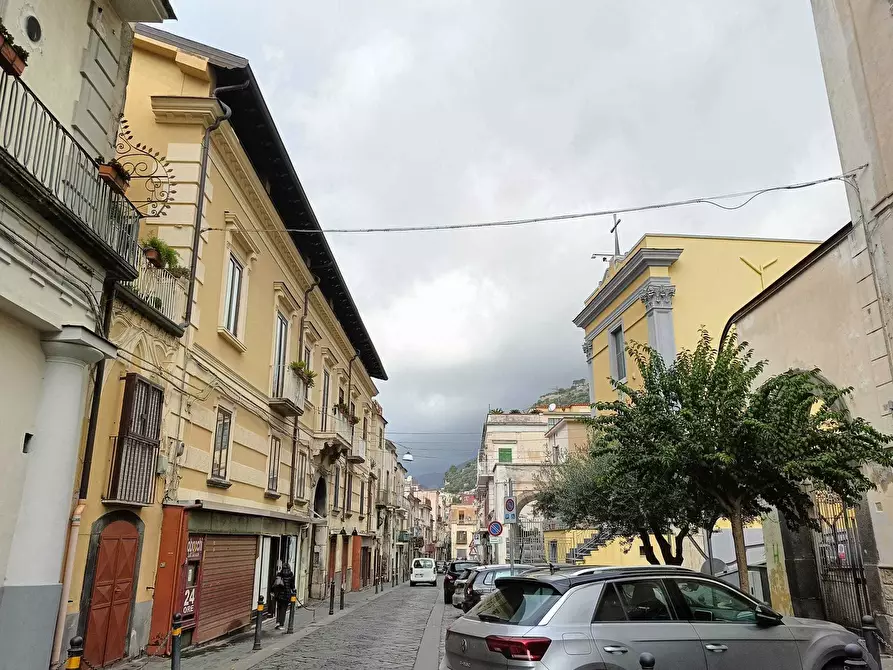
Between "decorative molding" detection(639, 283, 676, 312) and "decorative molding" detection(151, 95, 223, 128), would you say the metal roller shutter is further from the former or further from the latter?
"decorative molding" detection(639, 283, 676, 312)

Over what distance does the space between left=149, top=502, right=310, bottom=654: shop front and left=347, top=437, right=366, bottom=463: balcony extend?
11604 mm

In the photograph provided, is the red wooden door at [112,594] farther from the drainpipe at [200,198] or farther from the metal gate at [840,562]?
the metal gate at [840,562]

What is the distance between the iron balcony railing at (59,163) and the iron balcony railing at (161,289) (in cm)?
130

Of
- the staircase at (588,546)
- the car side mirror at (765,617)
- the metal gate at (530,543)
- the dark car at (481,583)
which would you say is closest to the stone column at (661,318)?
the staircase at (588,546)

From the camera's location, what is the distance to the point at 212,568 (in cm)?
1242

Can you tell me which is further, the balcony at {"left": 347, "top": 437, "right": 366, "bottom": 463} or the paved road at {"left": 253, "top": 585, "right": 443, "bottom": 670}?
the balcony at {"left": 347, "top": 437, "right": 366, "bottom": 463}

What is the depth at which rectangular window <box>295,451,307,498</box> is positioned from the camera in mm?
20589

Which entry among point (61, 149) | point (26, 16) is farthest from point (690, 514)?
point (26, 16)

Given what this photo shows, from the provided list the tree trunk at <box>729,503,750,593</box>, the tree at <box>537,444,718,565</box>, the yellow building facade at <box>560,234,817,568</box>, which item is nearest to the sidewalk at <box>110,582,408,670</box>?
the tree at <box>537,444,718,565</box>

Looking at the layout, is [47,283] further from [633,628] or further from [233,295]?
[233,295]

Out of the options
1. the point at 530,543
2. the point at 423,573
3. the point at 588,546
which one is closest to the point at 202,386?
the point at 588,546

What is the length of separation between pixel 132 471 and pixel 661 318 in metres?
17.6

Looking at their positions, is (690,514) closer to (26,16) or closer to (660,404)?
(660,404)

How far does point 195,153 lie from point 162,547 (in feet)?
23.6
